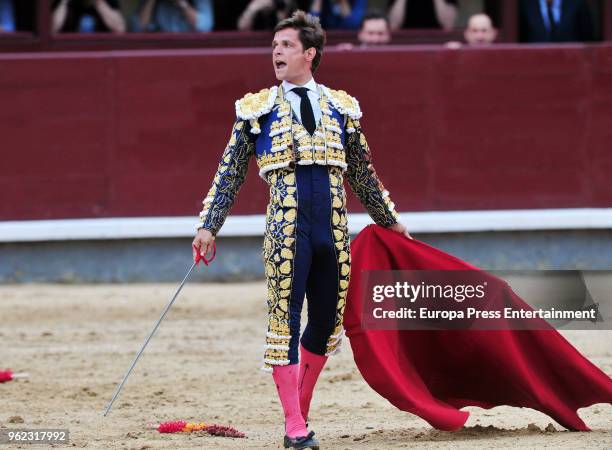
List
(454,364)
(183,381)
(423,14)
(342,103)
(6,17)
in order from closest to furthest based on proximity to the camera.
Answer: (342,103) < (454,364) < (183,381) < (6,17) < (423,14)

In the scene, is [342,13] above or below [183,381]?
above

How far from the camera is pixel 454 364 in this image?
5215mm

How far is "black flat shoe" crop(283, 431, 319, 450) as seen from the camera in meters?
4.74

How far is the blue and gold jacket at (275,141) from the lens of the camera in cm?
473

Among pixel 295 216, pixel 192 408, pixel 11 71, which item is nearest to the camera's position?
pixel 295 216

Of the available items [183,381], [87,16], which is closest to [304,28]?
[183,381]

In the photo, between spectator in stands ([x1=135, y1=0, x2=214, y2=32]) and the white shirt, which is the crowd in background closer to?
spectator in stands ([x1=135, y1=0, x2=214, y2=32])

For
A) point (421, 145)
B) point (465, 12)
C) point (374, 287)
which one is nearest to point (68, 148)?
point (421, 145)

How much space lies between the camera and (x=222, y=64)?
29.6ft

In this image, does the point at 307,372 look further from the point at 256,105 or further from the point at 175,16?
the point at 175,16

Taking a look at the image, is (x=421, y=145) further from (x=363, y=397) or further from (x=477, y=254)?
(x=363, y=397)

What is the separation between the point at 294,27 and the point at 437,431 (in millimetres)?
1429

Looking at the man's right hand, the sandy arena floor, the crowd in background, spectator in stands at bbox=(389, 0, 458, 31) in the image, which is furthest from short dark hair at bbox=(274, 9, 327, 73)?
spectator in stands at bbox=(389, 0, 458, 31)

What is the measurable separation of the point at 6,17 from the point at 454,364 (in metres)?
5.15
